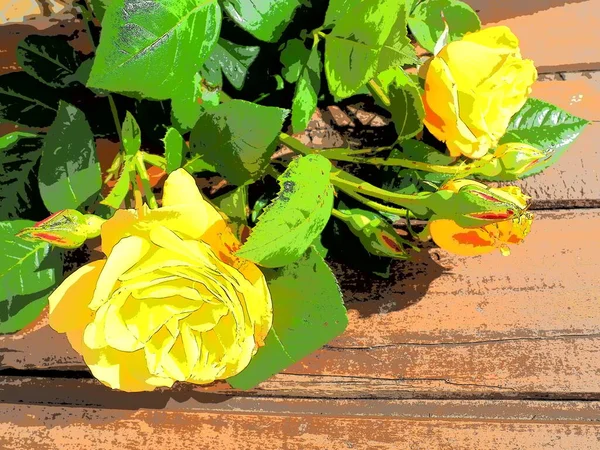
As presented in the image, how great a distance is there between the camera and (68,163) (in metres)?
0.36

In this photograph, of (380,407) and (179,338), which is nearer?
(179,338)

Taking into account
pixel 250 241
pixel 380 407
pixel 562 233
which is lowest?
pixel 380 407

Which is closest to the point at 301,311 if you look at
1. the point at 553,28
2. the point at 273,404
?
the point at 273,404

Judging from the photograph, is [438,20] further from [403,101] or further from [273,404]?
[273,404]

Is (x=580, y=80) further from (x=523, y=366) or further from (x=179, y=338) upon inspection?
(x=179, y=338)

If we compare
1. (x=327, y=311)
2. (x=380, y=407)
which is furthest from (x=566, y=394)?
(x=327, y=311)

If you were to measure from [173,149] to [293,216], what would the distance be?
0.09 metres

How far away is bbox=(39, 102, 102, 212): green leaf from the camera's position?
0.35 m

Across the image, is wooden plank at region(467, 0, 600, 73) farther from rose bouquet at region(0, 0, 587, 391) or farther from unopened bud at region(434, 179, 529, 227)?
unopened bud at region(434, 179, 529, 227)

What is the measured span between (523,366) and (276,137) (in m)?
0.29

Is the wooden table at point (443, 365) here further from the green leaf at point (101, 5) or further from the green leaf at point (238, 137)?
the green leaf at point (101, 5)

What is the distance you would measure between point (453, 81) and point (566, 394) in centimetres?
29

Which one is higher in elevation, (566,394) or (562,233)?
(562,233)

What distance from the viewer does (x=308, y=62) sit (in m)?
0.36
